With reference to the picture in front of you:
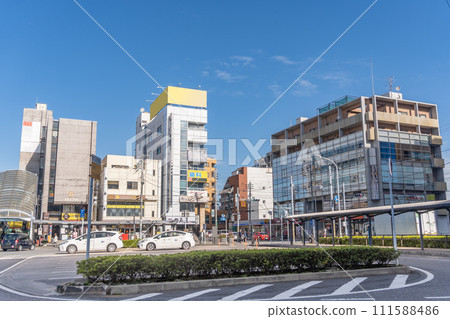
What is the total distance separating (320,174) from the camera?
6881cm

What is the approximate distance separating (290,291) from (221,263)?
8.51 feet

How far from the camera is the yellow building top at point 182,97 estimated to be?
7261 centimetres

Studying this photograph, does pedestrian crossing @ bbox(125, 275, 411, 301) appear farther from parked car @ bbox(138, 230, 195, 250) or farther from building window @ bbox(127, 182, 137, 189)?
building window @ bbox(127, 182, 137, 189)

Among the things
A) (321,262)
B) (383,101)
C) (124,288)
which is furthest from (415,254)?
(383,101)

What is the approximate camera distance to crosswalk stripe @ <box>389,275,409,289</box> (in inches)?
398

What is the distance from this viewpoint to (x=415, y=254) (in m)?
25.2

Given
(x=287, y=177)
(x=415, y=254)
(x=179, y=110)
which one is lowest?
(x=415, y=254)

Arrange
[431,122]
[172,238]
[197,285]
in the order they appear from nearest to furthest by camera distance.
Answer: [197,285]
[172,238]
[431,122]

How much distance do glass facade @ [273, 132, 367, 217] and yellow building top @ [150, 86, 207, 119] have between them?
70.2 feet

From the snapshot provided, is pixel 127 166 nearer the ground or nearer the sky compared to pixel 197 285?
nearer the sky

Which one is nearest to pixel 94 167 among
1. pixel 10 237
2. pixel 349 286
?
pixel 349 286

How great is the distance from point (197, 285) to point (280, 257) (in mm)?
2972

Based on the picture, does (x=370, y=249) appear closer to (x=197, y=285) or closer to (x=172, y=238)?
(x=197, y=285)

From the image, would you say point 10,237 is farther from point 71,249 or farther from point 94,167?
point 94,167
